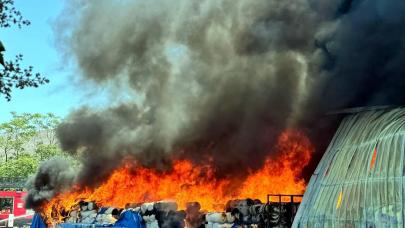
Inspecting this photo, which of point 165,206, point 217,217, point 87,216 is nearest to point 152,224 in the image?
point 165,206

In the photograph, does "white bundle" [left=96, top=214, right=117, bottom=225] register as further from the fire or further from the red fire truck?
the red fire truck

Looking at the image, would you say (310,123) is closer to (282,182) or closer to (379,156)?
(282,182)

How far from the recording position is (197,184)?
30.3 metres

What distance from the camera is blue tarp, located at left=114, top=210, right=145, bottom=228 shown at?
26.5m

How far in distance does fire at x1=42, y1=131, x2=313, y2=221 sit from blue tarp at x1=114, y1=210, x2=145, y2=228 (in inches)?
111

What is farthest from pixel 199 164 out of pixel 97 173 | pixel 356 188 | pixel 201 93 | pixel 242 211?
pixel 356 188

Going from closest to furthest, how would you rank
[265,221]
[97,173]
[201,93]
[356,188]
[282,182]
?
[356,188], [265,221], [282,182], [201,93], [97,173]

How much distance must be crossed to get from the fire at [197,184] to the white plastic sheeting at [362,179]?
17.7ft

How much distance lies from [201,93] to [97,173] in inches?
472

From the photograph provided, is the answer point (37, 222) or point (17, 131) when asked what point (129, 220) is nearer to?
point (37, 222)

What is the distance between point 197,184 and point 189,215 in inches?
152

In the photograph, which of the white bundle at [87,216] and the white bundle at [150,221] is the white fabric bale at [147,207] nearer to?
the white bundle at [150,221]

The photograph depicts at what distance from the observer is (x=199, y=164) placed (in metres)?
30.7

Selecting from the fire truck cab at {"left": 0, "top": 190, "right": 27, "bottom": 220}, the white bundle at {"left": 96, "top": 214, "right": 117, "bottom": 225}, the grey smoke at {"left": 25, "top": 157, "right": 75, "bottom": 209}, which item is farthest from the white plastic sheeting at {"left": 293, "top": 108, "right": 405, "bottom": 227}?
the fire truck cab at {"left": 0, "top": 190, "right": 27, "bottom": 220}
